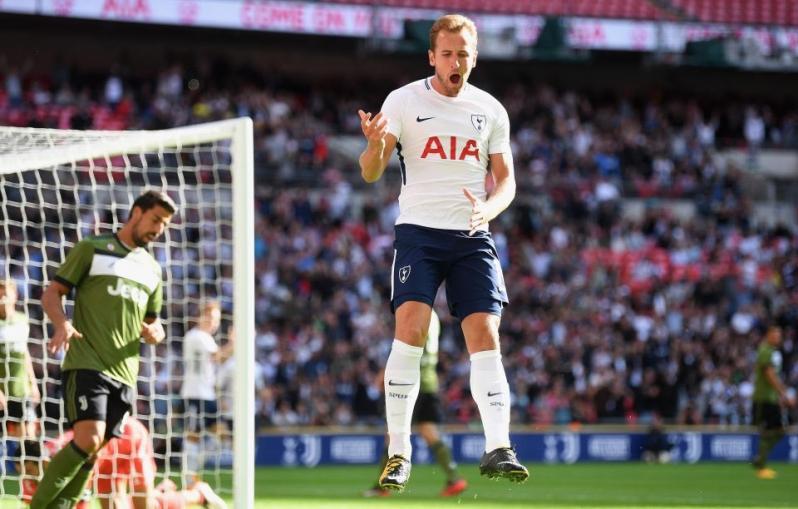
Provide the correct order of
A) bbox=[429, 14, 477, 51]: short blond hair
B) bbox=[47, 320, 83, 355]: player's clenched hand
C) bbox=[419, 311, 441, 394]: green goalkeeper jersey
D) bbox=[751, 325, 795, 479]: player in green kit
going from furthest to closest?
1. bbox=[751, 325, 795, 479]: player in green kit
2. bbox=[419, 311, 441, 394]: green goalkeeper jersey
3. bbox=[47, 320, 83, 355]: player's clenched hand
4. bbox=[429, 14, 477, 51]: short blond hair

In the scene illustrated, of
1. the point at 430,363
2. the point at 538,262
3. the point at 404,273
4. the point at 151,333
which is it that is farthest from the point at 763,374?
the point at 404,273

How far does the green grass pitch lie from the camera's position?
39.7 feet

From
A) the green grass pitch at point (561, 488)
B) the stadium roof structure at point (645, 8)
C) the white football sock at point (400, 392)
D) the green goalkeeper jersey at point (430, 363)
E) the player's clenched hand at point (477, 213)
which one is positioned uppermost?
the stadium roof structure at point (645, 8)

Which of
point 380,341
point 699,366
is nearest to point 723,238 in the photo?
point 699,366

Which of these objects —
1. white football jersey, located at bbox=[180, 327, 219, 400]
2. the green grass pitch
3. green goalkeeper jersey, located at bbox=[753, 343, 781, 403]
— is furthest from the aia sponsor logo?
green goalkeeper jersey, located at bbox=[753, 343, 781, 403]

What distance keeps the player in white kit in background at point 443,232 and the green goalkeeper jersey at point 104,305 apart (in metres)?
1.94

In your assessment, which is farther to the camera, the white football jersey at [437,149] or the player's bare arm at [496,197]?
the white football jersey at [437,149]

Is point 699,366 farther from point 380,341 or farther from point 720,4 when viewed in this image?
point 720,4

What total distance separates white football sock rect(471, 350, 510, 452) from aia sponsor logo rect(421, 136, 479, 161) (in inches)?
41.4

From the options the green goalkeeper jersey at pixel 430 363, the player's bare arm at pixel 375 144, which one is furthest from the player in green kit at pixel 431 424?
the player's bare arm at pixel 375 144

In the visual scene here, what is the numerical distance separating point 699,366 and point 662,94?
10383 mm

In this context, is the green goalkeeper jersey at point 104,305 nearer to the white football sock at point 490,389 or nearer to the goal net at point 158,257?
the goal net at point 158,257

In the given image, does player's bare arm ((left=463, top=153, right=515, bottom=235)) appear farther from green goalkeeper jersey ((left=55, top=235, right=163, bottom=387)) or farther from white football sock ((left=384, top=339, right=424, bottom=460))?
green goalkeeper jersey ((left=55, top=235, right=163, bottom=387))

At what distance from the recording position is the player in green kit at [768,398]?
17.7 meters
